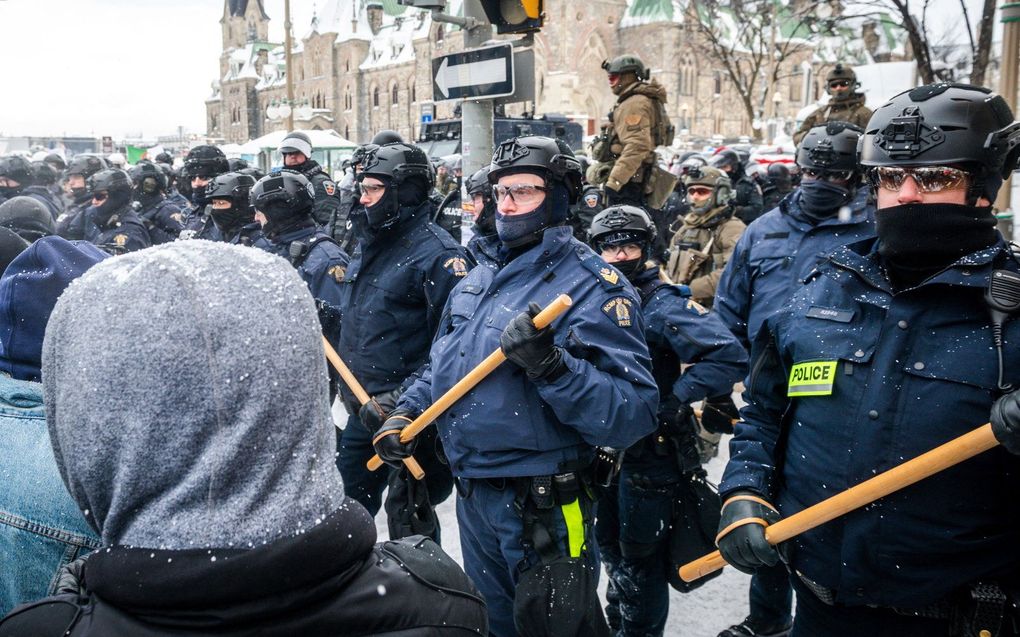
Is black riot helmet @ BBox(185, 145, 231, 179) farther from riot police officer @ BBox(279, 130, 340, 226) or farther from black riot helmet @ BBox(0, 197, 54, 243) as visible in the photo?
black riot helmet @ BBox(0, 197, 54, 243)

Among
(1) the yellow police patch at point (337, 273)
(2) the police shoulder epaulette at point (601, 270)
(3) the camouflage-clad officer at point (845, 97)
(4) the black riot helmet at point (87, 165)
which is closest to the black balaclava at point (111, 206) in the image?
(4) the black riot helmet at point (87, 165)

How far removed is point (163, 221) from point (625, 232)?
6281mm

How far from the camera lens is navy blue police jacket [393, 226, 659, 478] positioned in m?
2.75

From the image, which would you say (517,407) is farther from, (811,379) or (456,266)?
(456,266)

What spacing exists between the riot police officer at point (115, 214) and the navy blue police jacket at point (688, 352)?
5385 mm

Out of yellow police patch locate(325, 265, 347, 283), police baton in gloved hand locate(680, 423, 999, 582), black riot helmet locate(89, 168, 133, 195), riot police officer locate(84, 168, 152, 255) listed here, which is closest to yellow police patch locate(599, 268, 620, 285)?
police baton in gloved hand locate(680, 423, 999, 582)

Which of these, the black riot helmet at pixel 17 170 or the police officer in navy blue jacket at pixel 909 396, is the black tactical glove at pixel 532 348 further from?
the black riot helmet at pixel 17 170

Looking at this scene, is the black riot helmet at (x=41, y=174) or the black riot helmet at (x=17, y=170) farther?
the black riot helmet at (x=41, y=174)

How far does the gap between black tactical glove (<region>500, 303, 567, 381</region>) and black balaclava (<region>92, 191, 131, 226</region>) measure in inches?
244

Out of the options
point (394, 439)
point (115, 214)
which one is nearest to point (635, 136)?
point (394, 439)

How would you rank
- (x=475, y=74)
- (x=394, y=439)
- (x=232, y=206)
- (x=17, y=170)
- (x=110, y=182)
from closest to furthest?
(x=394, y=439) → (x=475, y=74) → (x=232, y=206) → (x=110, y=182) → (x=17, y=170)

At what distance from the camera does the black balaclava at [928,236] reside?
6.82ft

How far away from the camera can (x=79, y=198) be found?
9625 millimetres

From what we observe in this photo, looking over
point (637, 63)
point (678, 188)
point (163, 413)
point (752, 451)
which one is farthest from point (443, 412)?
point (678, 188)
